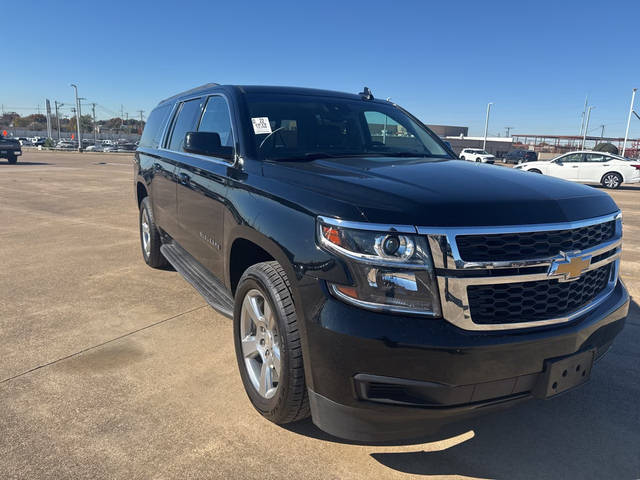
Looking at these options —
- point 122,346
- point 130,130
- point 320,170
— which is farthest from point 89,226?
point 130,130

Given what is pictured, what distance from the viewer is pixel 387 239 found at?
1.97 metres

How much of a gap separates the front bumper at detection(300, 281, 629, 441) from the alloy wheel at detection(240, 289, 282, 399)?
1.50 ft

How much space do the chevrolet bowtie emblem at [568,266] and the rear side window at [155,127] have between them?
14.4 ft

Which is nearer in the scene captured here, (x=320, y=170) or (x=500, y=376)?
(x=500, y=376)

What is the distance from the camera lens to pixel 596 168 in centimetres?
1906

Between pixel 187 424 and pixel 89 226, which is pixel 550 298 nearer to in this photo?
pixel 187 424

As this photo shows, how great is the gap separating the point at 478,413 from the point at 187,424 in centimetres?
155

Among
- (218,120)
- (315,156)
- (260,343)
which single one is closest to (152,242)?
(218,120)

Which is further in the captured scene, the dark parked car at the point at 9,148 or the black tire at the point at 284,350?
the dark parked car at the point at 9,148

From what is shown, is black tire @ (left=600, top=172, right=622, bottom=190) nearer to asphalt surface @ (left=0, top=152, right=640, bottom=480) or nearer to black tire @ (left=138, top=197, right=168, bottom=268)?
asphalt surface @ (left=0, top=152, right=640, bottom=480)

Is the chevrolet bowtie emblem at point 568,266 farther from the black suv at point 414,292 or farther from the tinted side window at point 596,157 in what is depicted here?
the tinted side window at point 596,157

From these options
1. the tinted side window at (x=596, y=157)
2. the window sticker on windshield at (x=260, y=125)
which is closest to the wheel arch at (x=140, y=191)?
the window sticker on windshield at (x=260, y=125)

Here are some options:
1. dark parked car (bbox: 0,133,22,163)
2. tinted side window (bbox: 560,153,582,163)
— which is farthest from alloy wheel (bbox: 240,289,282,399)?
dark parked car (bbox: 0,133,22,163)

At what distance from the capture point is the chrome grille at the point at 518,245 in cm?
195
